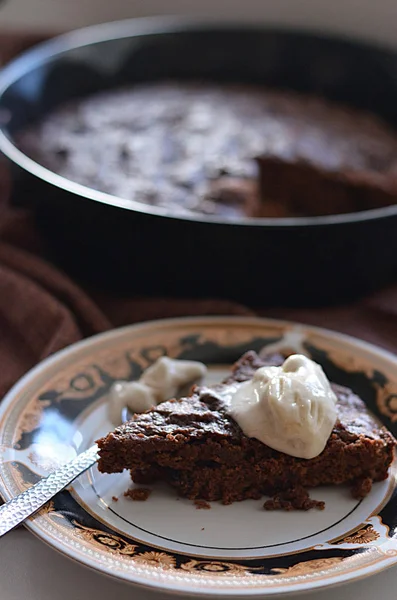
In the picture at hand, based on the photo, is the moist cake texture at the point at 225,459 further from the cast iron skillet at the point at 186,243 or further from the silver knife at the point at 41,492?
the cast iron skillet at the point at 186,243

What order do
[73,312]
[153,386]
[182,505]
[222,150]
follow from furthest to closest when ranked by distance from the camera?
[222,150] < [73,312] < [153,386] < [182,505]

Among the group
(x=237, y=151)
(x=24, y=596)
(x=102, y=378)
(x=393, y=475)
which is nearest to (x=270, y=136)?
(x=237, y=151)

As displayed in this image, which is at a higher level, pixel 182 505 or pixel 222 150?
pixel 222 150

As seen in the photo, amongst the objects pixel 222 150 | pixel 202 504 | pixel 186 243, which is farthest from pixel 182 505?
pixel 222 150

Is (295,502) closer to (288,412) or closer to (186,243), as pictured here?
(288,412)

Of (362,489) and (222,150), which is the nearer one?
(362,489)

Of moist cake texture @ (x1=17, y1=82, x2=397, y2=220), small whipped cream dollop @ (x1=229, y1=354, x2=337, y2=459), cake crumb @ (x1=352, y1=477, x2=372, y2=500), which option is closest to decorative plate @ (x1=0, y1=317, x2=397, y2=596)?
cake crumb @ (x1=352, y1=477, x2=372, y2=500)
